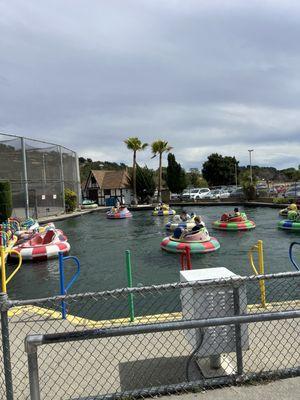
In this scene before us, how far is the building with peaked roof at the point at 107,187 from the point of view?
56.7 meters

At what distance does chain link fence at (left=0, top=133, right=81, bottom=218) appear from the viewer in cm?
2770

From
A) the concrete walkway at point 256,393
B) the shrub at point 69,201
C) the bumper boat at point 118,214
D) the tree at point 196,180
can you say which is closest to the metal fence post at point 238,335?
the concrete walkway at point 256,393

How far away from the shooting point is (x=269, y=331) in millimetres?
5008

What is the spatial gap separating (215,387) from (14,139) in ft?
88.0

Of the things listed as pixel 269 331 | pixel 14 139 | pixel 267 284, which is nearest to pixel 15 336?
Result: pixel 269 331

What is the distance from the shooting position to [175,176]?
58.4m

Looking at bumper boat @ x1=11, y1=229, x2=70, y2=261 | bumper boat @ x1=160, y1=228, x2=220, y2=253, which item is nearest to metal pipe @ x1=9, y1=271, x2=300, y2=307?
bumper boat @ x1=160, y1=228, x2=220, y2=253

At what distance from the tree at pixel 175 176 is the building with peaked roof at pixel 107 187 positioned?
6.25 metres

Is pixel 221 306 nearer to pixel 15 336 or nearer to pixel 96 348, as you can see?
pixel 96 348

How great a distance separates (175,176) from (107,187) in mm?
9923

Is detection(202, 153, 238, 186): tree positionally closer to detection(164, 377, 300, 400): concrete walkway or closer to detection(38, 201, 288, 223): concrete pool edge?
detection(38, 201, 288, 223): concrete pool edge

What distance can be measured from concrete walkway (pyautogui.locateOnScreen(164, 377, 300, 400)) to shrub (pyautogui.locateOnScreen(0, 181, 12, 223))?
2337 centimetres

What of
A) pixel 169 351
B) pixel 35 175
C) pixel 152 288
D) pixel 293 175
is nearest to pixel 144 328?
pixel 152 288

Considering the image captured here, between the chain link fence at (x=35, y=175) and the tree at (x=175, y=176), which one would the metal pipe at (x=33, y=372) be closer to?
the chain link fence at (x=35, y=175)
